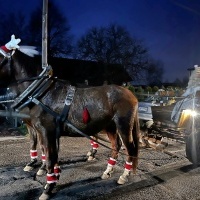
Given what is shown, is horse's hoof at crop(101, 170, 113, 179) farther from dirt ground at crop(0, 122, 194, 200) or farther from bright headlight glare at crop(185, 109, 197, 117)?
bright headlight glare at crop(185, 109, 197, 117)

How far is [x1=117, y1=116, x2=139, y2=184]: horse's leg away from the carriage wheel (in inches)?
62.0

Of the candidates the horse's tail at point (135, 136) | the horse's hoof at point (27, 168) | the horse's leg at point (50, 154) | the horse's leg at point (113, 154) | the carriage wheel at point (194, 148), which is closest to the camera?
the horse's leg at point (50, 154)

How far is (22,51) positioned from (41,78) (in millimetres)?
869

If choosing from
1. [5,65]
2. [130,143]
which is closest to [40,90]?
[5,65]

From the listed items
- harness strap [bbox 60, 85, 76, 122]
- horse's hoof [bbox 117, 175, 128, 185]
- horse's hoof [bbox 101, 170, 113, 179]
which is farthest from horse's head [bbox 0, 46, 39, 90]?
horse's hoof [bbox 117, 175, 128, 185]

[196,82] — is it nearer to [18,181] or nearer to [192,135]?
[192,135]

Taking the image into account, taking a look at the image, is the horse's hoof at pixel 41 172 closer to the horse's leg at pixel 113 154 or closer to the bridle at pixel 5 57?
the horse's leg at pixel 113 154

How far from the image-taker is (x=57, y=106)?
15.9 ft

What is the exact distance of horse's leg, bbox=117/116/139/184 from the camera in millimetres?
5188

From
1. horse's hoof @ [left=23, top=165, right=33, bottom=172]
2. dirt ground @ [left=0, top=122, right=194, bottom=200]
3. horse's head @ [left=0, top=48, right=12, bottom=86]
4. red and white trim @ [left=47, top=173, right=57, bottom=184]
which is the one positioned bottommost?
dirt ground @ [left=0, top=122, right=194, bottom=200]

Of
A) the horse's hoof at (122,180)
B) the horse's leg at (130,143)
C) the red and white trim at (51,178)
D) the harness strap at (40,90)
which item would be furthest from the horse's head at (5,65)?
the horse's hoof at (122,180)

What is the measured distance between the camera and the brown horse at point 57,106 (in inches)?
187

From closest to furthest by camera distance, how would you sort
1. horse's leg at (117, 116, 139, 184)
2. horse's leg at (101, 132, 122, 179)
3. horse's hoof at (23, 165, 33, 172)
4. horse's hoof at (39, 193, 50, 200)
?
horse's hoof at (39, 193, 50, 200), horse's leg at (117, 116, 139, 184), horse's leg at (101, 132, 122, 179), horse's hoof at (23, 165, 33, 172)

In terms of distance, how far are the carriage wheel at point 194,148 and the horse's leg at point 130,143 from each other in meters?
1.57
